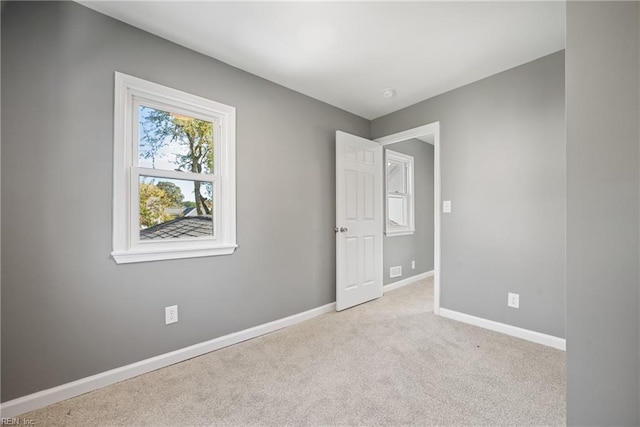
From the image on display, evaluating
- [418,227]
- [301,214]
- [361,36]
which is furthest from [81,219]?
[418,227]

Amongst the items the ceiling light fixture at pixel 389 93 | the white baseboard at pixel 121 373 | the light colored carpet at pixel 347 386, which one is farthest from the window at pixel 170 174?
the ceiling light fixture at pixel 389 93

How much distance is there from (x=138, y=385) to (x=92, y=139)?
5.15 ft

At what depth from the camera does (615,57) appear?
94 cm

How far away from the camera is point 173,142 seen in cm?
206

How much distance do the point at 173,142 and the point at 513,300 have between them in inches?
124

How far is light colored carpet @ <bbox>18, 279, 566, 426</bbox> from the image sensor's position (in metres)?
1.41

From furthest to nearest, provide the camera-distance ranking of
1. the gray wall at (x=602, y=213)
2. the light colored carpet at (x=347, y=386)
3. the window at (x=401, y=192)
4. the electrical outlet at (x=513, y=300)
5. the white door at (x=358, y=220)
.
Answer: the window at (x=401, y=192) → the white door at (x=358, y=220) → the electrical outlet at (x=513, y=300) → the light colored carpet at (x=347, y=386) → the gray wall at (x=602, y=213)

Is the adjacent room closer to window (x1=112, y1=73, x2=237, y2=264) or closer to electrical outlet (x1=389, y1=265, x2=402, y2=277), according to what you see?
window (x1=112, y1=73, x2=237, y2=264)

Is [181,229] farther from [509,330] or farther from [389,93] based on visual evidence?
[509,330]

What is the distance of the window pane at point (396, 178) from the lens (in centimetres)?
426

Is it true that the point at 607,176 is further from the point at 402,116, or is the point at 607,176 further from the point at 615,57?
the point at 402,116

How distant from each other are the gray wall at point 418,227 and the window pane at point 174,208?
2530 mm

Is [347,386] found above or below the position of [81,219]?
below

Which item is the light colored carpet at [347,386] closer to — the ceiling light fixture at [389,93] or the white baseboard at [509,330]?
the white baseboard at [509,330]
